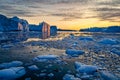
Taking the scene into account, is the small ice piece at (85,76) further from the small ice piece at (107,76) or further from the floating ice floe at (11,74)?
the floating ice floe at (11,74)

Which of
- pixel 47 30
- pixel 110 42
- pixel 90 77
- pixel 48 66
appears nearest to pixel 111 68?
pixel 90 77

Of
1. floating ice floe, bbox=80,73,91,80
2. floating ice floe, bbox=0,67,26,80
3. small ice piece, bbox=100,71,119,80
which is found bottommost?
floating ice floe, bbox=80,73,91,80

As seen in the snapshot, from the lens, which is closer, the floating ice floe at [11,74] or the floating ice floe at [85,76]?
the floating ice floe at [11,74]

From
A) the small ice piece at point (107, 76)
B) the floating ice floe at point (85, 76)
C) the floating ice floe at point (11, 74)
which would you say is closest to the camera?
the floating ice floe at point (11, 74)

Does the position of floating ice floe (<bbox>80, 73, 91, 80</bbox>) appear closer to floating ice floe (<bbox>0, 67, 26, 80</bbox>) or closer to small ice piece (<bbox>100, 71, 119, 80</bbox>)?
small ice piece (<bbox>100, 71, 119, 80</bbox>)

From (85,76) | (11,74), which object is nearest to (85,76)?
(85,76)

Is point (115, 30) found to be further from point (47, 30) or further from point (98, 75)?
point (98, 75)

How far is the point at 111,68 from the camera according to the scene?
978cm

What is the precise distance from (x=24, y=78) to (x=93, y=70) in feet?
11.1

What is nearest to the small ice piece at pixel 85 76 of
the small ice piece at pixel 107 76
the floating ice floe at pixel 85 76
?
the floating ice floe at pixel 85 76

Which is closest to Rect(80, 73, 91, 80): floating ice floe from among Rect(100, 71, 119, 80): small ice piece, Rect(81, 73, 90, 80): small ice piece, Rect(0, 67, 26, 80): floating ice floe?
Rect(81, 73, 90, 80): small ice piece

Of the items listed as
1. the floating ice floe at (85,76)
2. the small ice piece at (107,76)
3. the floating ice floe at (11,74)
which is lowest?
the floating ice floe at (85,76)

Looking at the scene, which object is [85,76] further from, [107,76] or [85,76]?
[107,76]

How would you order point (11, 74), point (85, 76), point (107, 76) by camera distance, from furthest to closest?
1. point (85, 76)
2. point (107, 76)
3. point (11, 74)
